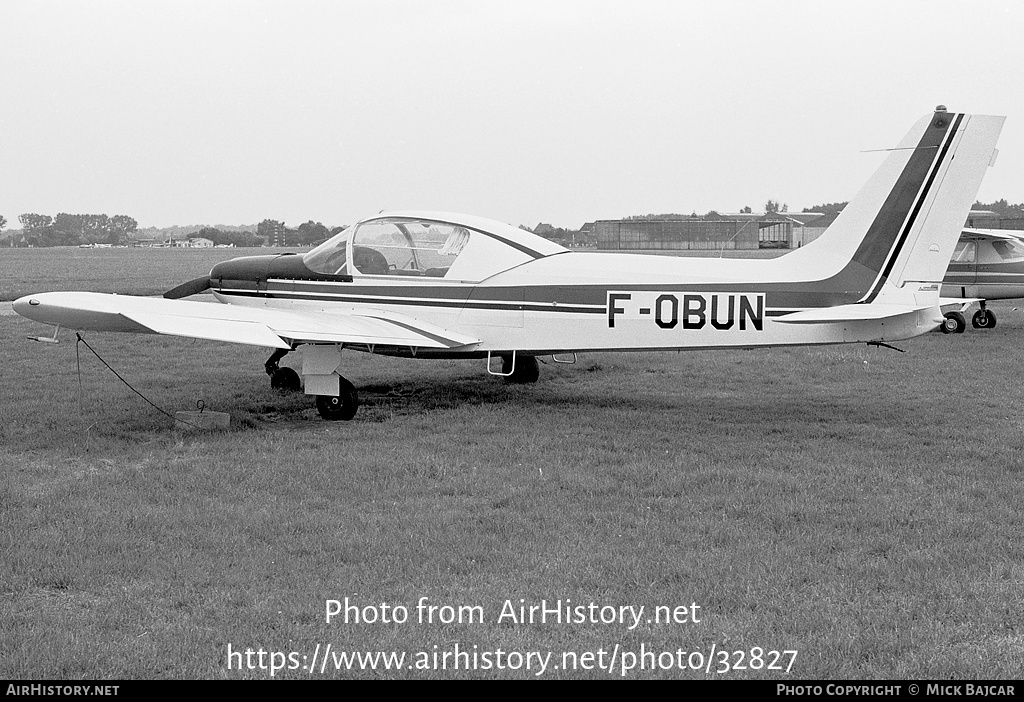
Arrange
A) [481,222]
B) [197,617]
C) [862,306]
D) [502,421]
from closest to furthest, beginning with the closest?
[197,617] < [862,306] < [502,421] < [481,222]

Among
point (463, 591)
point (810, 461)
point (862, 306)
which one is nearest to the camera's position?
point (463, 591)

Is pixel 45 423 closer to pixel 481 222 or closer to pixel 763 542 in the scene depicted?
pixel 481 222

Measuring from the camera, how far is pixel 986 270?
712 inches

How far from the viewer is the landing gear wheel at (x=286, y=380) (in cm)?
1067

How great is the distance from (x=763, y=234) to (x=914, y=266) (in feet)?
253

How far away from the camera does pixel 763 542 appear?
531cm

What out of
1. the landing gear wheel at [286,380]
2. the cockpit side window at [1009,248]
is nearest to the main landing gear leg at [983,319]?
the cockpit side window at [1009,248]

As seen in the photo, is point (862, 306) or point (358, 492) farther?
point (862, 306)

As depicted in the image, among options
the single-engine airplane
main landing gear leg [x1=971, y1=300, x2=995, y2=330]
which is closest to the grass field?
main landing gear leg [x1=971, y1=300, x2=995, y2=330]

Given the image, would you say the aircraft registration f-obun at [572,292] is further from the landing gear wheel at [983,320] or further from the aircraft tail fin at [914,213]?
the landing gear wheel at [983,320]

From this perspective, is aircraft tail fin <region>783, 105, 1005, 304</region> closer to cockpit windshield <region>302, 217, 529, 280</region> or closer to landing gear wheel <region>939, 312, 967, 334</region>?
cockpit windshield <region>302, 217, 529, 280</region>

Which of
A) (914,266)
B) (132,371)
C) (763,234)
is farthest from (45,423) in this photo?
(763,234)

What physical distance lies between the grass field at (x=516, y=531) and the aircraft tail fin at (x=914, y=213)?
1339mm

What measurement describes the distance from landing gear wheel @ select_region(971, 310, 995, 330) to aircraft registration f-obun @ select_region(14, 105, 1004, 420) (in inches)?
413
